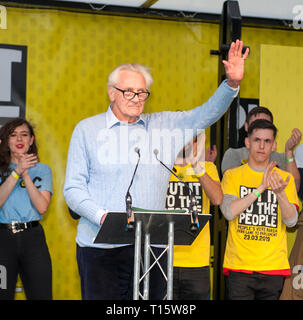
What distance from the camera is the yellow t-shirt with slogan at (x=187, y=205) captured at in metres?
3.26

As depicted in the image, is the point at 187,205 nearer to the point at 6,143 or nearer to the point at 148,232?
the point at 148,232

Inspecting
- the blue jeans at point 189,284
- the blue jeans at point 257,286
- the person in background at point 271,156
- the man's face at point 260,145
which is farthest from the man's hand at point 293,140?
the blue jeans at point 189,284

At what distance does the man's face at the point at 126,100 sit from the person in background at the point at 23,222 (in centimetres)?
116

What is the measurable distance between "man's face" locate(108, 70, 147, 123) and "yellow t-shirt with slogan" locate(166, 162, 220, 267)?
0.92 metres

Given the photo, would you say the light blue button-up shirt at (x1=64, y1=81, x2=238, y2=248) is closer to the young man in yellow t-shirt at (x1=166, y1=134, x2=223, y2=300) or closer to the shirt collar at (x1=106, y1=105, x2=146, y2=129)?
the shirt collar at (x1=106, y1=105, x2=146, y2=129)

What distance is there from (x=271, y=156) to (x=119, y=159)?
1626mm

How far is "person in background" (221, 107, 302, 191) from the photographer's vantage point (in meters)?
3.71

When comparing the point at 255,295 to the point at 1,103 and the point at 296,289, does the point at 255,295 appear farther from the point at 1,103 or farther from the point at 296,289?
the point at 1,103

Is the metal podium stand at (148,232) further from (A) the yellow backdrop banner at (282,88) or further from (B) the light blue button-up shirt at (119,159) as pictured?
(A) the yellow backdrop banner at (282,88)

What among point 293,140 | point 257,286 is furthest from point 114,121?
point 293,140

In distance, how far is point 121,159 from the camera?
2441 mm

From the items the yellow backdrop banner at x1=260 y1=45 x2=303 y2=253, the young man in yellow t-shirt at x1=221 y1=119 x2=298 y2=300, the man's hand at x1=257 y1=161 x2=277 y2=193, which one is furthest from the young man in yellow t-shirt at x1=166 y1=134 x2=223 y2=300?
the yellow backdrop banner at x1=260 y1=45 x2=303 y2=253

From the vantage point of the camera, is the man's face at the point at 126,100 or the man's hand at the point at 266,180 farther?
the man's hand at the point at 266,180
